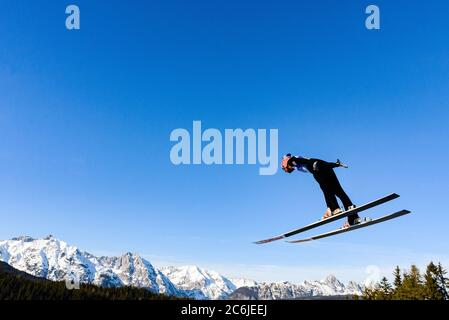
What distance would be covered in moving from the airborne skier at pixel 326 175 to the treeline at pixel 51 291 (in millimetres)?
136405

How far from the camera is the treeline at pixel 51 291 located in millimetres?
148262

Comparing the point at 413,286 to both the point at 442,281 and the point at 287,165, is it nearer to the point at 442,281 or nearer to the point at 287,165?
the point at 442,281

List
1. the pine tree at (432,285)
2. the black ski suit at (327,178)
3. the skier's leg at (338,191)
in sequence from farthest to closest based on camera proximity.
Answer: the pine tree at (432,285)
the skier's leg at (338,191)
the black ski suit at (327,178)

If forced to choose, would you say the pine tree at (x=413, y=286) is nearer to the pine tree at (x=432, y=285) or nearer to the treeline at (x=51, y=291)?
the pine tree at (x=432, y=285)

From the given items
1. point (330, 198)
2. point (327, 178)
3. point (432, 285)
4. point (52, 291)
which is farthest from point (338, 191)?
point (52, 291)

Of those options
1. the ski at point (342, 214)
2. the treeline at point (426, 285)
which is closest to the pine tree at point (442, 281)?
the treeline at point (426, 285)

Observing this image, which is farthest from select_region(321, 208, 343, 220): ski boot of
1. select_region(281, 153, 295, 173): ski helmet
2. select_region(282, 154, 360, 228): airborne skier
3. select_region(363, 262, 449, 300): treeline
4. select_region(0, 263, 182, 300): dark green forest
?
select_region(0, 263, 182, 300): dark green forest

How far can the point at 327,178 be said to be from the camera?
49.0 ft

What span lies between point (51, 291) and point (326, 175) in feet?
527

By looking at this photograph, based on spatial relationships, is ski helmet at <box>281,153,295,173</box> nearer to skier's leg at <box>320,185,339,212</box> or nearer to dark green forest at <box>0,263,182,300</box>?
skier's leg at <box>320,185,339,212</box>

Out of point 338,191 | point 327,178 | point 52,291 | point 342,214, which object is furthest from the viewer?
point 52,291

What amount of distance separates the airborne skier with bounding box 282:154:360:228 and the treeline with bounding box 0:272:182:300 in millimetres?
136405
